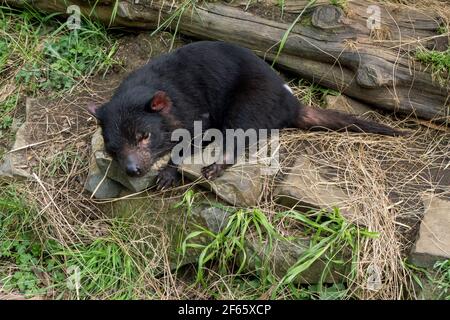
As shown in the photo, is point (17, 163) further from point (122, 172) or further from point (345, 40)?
point (345, 40)

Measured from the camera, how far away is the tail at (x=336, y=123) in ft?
14.0

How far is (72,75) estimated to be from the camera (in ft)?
15.9

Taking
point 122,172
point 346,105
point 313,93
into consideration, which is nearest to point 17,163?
point 122,172

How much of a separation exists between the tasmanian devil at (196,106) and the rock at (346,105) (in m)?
0.26

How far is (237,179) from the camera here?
381 centimetres

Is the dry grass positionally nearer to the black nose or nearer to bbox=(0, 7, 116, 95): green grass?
the black nose

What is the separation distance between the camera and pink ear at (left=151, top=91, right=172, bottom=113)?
3779mm

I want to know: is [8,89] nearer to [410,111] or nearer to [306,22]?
[306,22]

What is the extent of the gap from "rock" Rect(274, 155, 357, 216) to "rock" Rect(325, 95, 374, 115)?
76 centimetres

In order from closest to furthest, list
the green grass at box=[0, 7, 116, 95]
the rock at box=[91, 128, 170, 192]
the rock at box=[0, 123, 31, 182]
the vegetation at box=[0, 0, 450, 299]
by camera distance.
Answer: the vegetation at box=[0, 0, 450, 299], the rock at box=[91, 128, 170, 192], the rock at box=[0, 123, 31, 182], the green grass at box=[0, 7, 116, 95]

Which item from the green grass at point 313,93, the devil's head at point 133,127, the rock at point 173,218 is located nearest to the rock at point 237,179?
the rock at point 173,218

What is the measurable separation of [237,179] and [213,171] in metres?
0.15
